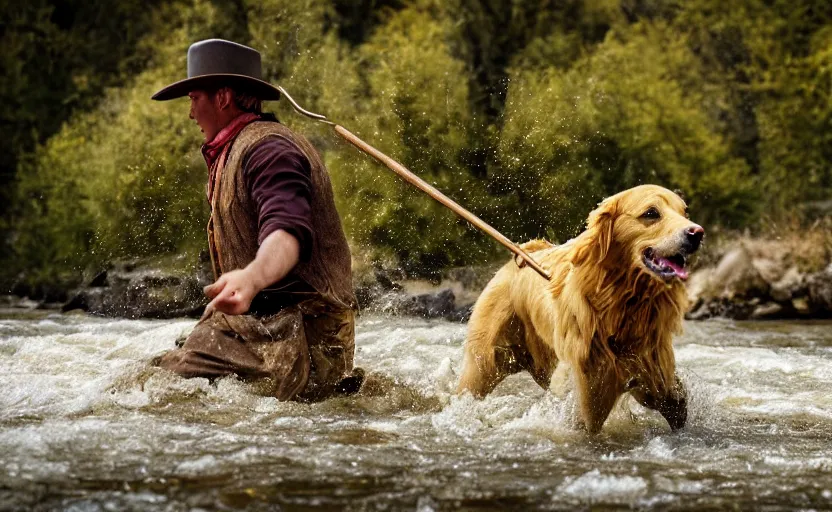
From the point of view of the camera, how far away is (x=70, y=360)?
26.6 feet

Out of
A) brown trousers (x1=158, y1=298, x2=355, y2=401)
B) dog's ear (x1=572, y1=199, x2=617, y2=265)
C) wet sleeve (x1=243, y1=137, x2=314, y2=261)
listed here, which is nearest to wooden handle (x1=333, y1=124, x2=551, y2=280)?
dog's ear (x1=572, y1=199, x2=617, y2=265)

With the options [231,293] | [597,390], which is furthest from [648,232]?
[231,293]

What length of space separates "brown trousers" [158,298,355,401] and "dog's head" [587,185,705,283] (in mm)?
1384

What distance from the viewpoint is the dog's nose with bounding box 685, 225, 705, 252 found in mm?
4758

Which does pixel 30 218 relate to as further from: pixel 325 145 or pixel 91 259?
pixel 325 145

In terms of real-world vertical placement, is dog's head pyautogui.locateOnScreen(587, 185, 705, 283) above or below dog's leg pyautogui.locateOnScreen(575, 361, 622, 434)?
above

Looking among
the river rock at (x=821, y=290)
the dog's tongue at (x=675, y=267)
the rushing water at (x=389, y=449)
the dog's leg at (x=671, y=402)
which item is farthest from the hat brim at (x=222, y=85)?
the river rock at (x=821, y=290)

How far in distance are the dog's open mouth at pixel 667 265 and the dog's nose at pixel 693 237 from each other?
0.11 meters

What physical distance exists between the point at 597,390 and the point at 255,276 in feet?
6.66

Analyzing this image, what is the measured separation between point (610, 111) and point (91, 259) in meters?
9.96

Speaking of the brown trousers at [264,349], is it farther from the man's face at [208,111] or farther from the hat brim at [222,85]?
the hat brim at [222,85]

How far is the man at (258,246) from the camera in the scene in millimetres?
5039

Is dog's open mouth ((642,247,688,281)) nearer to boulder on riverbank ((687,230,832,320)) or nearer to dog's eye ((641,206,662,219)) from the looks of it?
dog's eye ((641,206,662,219))

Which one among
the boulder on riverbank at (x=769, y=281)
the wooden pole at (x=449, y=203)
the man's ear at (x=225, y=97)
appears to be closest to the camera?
the man's ear at (x=225, y=97)
